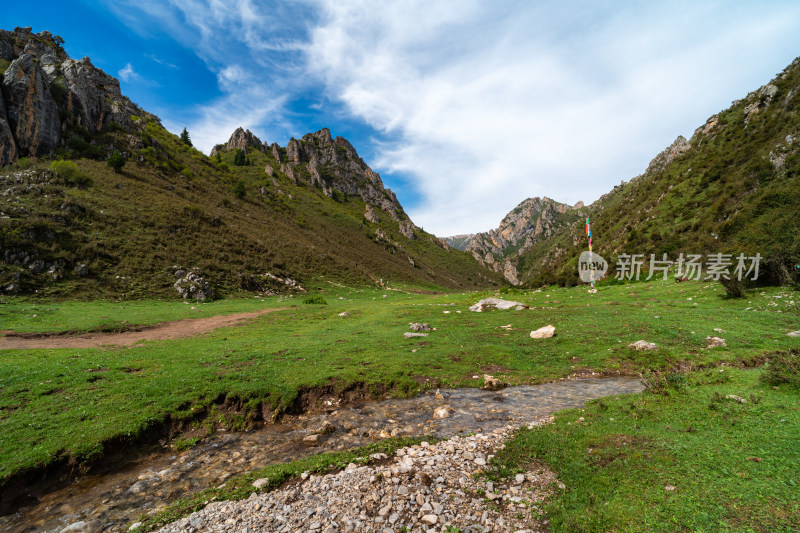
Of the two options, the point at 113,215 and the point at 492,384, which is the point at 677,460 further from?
the point at 113,215

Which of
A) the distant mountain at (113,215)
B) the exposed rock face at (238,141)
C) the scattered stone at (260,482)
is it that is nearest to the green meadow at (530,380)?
the scattered stone at (260,482)

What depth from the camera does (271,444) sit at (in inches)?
380

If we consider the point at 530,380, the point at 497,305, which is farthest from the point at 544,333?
the point at 497,305

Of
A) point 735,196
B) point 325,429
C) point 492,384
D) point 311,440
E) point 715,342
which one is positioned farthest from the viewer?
point 735,196

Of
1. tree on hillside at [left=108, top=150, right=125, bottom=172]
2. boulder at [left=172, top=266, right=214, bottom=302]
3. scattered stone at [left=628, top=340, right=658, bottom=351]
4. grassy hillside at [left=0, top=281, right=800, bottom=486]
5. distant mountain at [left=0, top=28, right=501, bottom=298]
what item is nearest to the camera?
grassy hillside at [left=0, top=281, right=800, bottom=486]

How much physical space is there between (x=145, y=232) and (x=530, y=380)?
61123 mm

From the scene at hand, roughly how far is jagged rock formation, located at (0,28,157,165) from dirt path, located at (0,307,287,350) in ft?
178

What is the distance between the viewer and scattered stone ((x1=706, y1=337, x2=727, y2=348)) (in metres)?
15.0

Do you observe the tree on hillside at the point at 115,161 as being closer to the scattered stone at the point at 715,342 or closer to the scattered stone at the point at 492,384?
the scattered stone at the point at 492,384

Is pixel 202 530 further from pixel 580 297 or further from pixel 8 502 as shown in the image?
pixel 580 297

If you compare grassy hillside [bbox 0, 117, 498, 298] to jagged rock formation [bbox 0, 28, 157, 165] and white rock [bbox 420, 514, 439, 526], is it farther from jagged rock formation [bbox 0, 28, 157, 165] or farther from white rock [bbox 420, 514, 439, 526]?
white rock [bbox 420, 514, 439, 526]

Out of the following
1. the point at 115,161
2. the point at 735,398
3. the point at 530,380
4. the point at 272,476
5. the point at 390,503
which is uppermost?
the point at 115,161

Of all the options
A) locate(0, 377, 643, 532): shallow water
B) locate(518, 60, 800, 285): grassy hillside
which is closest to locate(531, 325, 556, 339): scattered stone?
locate(0, 377, 643, 532): shallow water

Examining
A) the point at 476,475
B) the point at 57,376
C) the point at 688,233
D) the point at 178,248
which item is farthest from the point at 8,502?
the point at 688,233
